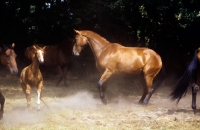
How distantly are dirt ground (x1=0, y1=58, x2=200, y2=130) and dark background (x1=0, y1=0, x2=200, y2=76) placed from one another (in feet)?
5.69

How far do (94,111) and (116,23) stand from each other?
6022 millimetres

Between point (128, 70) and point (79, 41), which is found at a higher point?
point (79, 41)

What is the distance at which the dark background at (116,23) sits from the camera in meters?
9.92

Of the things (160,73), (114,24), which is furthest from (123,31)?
(160,73)

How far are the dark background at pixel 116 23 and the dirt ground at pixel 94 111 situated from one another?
1735 mm

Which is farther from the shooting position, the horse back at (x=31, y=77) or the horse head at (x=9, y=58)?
the horse back at (x=31, y=77)

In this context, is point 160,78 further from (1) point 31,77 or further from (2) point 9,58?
(2) point 9,58

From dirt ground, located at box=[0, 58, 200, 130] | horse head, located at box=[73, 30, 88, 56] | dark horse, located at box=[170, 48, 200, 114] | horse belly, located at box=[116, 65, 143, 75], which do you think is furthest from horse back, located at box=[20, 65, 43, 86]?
dark horse, located at box=[170, 48, 200, 114]

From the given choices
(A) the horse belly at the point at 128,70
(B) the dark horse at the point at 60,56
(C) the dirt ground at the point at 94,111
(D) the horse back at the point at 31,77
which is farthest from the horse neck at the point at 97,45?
(B) the dark horse at the point at 60,56

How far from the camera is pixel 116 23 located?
12.7m

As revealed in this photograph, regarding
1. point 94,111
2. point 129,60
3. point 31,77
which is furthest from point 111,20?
point 31,77

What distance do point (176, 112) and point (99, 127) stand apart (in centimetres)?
241

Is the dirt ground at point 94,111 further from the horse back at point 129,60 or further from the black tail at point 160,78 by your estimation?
the horse back at point 129,60

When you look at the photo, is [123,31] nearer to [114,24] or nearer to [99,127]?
[114,24]
